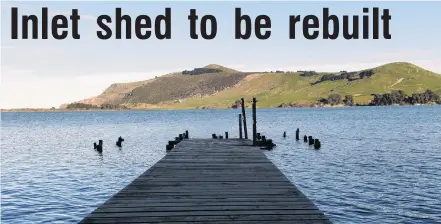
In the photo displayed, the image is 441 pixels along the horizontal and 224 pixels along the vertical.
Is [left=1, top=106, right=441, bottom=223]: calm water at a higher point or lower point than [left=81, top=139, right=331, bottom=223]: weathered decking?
lower

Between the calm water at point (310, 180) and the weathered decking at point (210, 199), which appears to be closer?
the weathered decking at point (210, 199)

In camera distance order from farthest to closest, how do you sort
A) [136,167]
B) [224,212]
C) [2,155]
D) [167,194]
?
[2,155]
[136,167]
[167,194]
[224,212]

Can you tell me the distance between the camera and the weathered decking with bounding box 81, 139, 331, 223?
1144 cm

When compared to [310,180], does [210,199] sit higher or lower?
higher

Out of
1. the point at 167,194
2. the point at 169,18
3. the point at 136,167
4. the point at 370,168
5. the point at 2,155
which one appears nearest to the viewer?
the point at 167,194

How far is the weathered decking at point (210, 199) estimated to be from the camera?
37.5 feet

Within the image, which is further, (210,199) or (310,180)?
(310,180)

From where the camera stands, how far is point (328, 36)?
30.2 metres

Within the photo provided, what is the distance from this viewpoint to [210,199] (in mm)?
13664

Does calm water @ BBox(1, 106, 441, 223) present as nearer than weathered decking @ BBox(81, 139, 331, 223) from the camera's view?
No

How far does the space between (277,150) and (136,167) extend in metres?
17.9

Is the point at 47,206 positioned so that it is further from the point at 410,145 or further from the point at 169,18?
the point at 410,145

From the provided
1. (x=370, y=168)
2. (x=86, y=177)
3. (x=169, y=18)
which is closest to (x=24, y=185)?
(x=86, y=177)

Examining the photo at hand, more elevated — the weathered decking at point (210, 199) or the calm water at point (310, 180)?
the weathered decking at point (210, 199)
